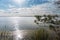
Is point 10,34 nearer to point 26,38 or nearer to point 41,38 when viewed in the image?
point 26,38

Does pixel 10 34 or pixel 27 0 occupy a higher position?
pixel 27 0

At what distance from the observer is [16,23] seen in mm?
1417

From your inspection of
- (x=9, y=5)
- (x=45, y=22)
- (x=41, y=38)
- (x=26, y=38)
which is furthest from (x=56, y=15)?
(x=9, y=5)

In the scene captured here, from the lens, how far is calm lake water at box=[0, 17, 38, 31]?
141 centimetres

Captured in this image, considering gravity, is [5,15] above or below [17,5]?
below

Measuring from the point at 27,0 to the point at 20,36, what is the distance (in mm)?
438

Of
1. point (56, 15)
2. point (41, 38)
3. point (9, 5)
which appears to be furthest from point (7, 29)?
point (56, 15)

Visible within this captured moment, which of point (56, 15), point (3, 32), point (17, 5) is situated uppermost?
point (17, 5)

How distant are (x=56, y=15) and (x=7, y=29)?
612 mm

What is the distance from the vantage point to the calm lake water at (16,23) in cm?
141

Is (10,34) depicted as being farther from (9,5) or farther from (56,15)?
(56,15)

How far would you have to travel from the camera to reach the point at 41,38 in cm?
143

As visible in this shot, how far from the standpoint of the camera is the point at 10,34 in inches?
55.7

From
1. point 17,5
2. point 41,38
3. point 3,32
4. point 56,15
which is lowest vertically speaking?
point 41,38
